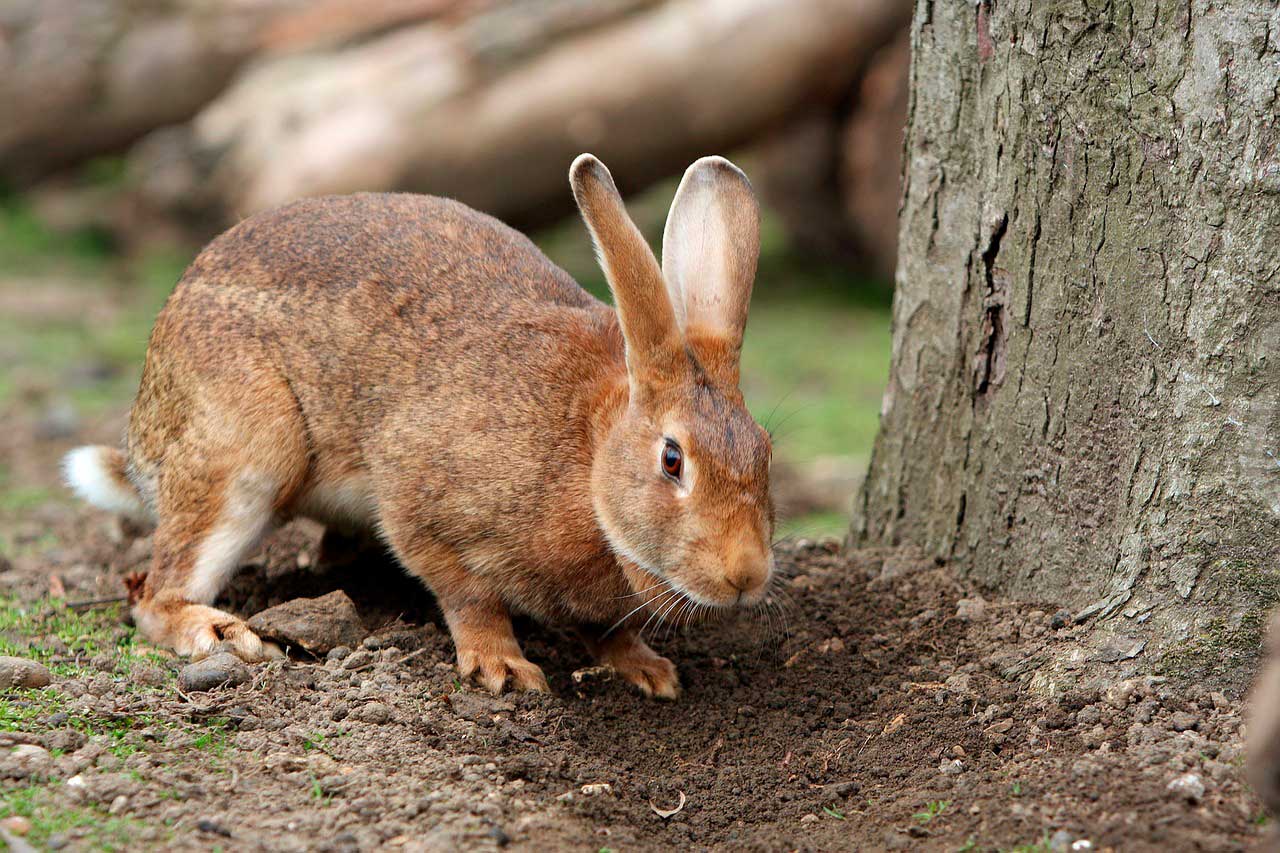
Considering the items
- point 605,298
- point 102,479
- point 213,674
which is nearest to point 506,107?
point 605,298

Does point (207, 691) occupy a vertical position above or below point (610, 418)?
Answer: below

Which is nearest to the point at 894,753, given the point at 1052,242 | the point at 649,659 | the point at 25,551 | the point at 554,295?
the point at 649,659

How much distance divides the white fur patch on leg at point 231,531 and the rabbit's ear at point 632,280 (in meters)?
1.37

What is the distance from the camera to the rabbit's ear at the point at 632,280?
3.81 meters

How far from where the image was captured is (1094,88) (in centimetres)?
368

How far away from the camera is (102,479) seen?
503 centimetres

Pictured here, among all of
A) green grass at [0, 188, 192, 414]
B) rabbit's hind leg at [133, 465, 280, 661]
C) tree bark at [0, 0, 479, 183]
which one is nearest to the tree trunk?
rabbit's hind leg at [133, 465, 280, 661]

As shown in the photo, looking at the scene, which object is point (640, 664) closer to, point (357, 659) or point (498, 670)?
point (498, 670)

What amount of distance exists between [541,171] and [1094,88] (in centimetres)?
609

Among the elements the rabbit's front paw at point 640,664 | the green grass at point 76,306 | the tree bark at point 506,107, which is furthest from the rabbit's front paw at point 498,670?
the tree bark at point 506,107

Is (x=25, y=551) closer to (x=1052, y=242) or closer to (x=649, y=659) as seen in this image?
(x=649, y=659)

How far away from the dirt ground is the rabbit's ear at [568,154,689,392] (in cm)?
107

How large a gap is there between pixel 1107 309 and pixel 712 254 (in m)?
1.18

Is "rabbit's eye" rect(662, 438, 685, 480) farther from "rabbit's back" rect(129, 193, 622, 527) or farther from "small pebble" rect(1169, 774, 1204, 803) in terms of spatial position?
"small pebble" rect(1169, 774, 1204, 803)
